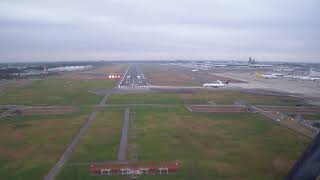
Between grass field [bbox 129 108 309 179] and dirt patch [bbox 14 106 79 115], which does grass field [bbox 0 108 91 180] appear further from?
grass field [bbox 129 108 309 179]

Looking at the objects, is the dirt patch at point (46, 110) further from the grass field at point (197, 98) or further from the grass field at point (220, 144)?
the grass field at point (220, 144)

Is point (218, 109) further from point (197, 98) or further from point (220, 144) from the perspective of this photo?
point (220, 144)

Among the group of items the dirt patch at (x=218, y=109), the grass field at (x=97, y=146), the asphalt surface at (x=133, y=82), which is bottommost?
the grass field at (x=97, y=146)

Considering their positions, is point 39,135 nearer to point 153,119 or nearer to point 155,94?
point 153,119

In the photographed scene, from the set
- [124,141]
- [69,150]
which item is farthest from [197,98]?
[69,150]

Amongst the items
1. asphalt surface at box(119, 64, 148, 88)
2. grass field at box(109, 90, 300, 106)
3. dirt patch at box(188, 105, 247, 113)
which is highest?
asphalt surface at box(119, 64, 148, 88)

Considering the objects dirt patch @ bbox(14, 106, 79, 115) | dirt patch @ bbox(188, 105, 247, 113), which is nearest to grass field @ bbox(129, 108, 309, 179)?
dirt patch @ bbox(188, 105, 247, 113)

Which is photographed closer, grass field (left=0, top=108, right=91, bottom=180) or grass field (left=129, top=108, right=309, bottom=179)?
grass field (left=129, top=108, right=309, bottom=179)

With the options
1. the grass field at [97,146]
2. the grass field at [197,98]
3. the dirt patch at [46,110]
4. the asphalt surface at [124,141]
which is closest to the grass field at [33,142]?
the grass field at [97,146]
